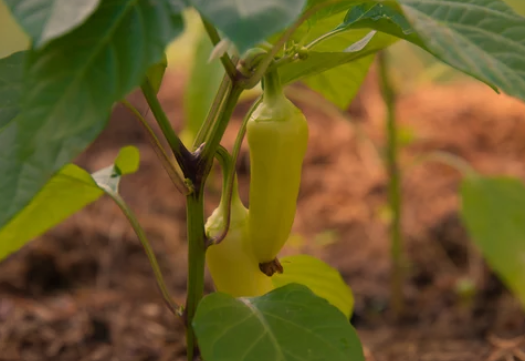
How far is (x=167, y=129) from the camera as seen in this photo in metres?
0.60

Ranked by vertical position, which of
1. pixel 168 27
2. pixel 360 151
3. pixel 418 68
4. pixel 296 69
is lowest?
pixel 418 68

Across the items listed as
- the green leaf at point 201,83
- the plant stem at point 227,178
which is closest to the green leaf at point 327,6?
the plant stem at point 227,178

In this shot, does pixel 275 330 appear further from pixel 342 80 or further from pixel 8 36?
pixel 8 36

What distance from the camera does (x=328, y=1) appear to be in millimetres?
543

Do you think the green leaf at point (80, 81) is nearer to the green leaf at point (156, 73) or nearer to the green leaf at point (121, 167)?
the green leaf at point (156, 73)

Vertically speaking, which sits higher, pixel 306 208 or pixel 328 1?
pixel 328 1

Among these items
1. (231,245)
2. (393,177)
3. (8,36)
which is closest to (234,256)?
(231,245)

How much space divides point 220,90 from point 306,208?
1.42 meters

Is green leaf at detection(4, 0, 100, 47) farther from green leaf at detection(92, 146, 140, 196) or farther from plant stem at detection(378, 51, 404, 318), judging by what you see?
plant stem at detection(378, 51, 404, 318)

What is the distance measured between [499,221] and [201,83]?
0.69m

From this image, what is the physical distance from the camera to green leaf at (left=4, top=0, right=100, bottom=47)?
0.42 metres

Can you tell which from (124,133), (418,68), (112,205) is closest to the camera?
(112,205)

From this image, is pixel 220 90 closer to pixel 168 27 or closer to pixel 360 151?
pixel 168 27

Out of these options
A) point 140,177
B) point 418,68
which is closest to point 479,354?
point 140,177
